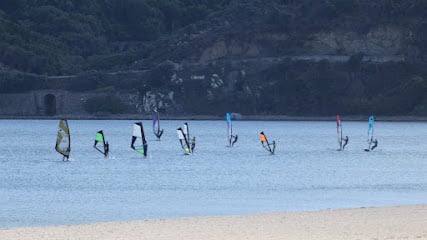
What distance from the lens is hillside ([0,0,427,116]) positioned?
142 m

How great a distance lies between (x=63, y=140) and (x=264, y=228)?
30.1 metres

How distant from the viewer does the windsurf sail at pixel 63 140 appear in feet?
200

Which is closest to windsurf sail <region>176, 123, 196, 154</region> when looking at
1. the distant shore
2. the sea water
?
the sea water

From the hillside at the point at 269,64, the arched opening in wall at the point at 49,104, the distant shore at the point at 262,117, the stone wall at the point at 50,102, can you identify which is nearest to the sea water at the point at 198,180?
Result: the distant shore at the point at 262,117

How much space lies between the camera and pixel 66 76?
153m

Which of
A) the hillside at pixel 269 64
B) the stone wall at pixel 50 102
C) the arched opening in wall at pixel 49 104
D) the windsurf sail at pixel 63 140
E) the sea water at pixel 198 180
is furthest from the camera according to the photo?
the arched opening in wall at pixel 49 104

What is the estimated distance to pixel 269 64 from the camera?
144m

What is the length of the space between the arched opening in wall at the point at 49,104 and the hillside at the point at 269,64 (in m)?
1.15

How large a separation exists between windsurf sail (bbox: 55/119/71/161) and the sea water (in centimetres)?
52

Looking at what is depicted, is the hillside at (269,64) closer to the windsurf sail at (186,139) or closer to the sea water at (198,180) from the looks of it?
the sea water at (198,180)

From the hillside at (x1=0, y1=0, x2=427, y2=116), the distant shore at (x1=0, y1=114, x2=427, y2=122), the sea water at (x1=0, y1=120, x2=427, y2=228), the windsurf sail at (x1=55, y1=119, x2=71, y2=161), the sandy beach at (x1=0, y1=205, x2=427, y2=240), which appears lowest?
the distant shore at (x1=0, y1=114, x2=427, y2=122)

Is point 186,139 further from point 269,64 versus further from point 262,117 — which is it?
point 269,64

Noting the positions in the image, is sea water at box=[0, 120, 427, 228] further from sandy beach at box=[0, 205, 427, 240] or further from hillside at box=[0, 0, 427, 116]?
hillside at box=[0, 0, 427, 116]

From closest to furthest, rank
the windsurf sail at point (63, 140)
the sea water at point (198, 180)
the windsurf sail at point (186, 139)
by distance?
the sea water at point (198, 180) → the windsurf sail at point (63, 140) → the windsurf sail at point (186, 139)
